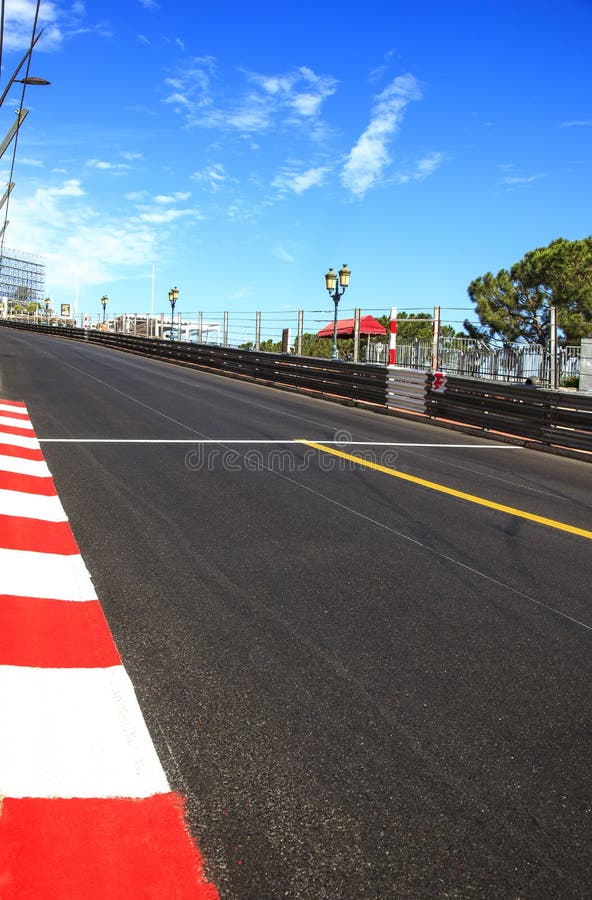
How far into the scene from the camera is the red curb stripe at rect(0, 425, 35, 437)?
921 cm

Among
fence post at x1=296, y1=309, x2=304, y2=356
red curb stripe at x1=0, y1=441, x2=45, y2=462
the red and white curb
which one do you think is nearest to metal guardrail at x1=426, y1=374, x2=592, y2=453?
fence post at x1=296, y1=309, x2=304, y2=356

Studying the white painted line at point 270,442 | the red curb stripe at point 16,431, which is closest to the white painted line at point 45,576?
the white painted line at point 270,442

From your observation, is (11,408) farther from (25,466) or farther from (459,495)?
(459,495)

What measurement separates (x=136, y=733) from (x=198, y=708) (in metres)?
0.28

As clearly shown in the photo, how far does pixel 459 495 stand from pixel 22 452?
191 inches

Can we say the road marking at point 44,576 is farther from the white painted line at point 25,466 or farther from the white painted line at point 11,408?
the white painted line at point 11,408

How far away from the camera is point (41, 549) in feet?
15.4

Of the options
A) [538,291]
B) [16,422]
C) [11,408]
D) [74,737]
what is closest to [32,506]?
[74,737]

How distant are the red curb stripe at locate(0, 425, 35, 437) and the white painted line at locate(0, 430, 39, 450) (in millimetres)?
76

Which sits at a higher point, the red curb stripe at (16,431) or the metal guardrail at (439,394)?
the metal guardrail at (439,394)

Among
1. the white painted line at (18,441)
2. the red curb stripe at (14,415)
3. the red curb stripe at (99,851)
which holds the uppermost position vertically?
the red curb stripe at (14,415)

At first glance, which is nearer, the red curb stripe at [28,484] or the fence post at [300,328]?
the red curb stripe at [28,484]

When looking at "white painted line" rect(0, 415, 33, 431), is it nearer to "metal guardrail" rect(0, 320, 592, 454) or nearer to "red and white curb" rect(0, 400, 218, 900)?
"red and white curb" rect(0, 400, 218, 900)

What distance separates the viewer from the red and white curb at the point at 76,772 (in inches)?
75.6
